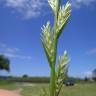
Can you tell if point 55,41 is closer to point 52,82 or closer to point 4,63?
point 52,82

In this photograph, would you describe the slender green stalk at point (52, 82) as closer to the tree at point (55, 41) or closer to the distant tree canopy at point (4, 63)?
the tree at point (55, 41)

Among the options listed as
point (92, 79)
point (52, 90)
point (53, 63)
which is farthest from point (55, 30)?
point (92, 79)

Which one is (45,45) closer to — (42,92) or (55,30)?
(55,30)

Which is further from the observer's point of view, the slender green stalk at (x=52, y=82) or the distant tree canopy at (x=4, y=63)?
the distant tree canopy at (x=4, y=63)

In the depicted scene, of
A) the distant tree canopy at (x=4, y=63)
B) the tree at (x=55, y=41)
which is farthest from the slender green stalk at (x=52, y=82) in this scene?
the distant tree canopy at (x=4, y=63)

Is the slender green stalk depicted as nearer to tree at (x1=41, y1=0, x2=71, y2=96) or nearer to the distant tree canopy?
tree at (x1=41, y1=0, x2=71, y2=96)

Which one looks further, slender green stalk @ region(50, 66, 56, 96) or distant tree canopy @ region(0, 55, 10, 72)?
distant tree canopy @ region(0, 55, 10, 72)

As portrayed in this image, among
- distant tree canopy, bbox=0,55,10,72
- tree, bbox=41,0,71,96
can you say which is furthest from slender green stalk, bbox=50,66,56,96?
distant tree canopy, bbox=0,55,10,72

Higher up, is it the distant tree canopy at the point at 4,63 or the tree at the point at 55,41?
the distant tree canopy at the point at 4,63
